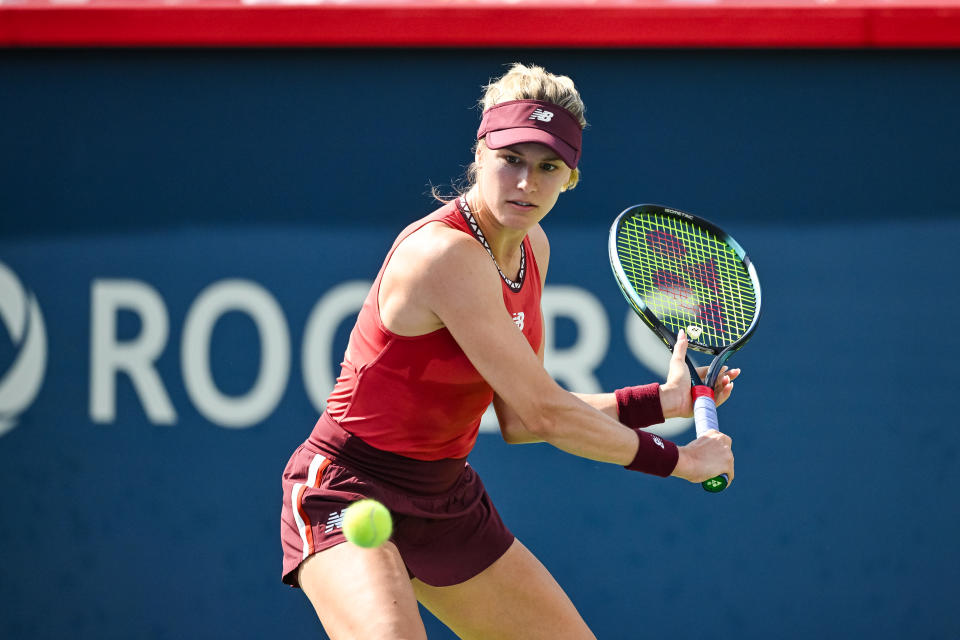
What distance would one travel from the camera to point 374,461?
237 cm

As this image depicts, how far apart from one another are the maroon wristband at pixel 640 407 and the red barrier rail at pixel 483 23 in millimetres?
1384

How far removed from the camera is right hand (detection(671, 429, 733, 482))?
231cm

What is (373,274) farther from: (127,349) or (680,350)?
(680,350)

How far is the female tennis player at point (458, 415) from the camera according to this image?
218 cm

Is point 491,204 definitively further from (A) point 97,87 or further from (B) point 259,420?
(A) point 97,87

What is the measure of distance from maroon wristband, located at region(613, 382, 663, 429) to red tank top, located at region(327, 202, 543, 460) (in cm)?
33

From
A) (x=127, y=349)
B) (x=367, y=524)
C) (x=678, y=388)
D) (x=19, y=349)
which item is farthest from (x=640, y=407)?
(x=19, y=349)

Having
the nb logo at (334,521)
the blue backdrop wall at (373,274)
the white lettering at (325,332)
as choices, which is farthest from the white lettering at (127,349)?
the nb logo at (334,521)

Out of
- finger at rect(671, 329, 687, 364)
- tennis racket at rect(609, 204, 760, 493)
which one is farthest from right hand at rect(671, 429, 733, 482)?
tennis racket at rect(609, 204, 760, 493)

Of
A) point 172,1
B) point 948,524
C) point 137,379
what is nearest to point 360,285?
point 137,379

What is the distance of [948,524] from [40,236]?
3178mm

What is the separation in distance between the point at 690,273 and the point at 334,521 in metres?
1.27

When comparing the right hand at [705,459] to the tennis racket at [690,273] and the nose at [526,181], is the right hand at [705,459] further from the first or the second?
the nose at [526,181]

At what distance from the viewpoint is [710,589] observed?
3652 mm
